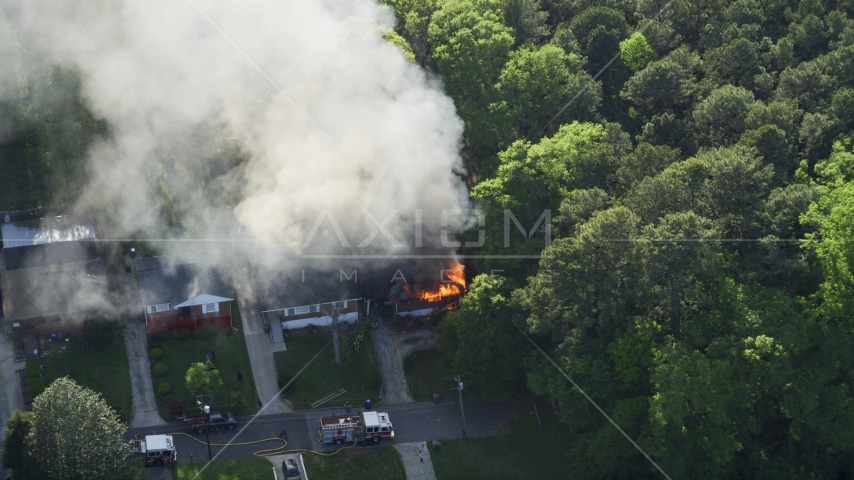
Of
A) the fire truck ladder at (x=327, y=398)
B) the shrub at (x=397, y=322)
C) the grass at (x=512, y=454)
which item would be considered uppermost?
the shrub at (x=397, y=322)

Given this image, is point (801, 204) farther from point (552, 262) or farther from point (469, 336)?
point (469, 336)

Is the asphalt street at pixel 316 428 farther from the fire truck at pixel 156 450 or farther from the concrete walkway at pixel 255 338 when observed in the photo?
the concrete walkway at pixel 255 338

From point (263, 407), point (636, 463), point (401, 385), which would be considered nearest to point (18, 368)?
point (263, 407)

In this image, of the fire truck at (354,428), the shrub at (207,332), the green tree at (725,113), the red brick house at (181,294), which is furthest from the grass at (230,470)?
the green tree at (725,113)

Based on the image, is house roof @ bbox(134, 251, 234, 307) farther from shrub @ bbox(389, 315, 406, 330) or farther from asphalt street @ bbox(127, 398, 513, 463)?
shrub @ bbox(389, 315, 406, 330)

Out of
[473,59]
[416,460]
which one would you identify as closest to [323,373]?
[416,460]

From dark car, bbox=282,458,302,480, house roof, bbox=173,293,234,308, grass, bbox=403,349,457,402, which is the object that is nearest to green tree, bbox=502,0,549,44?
grass, bbox=403,349,457,402
